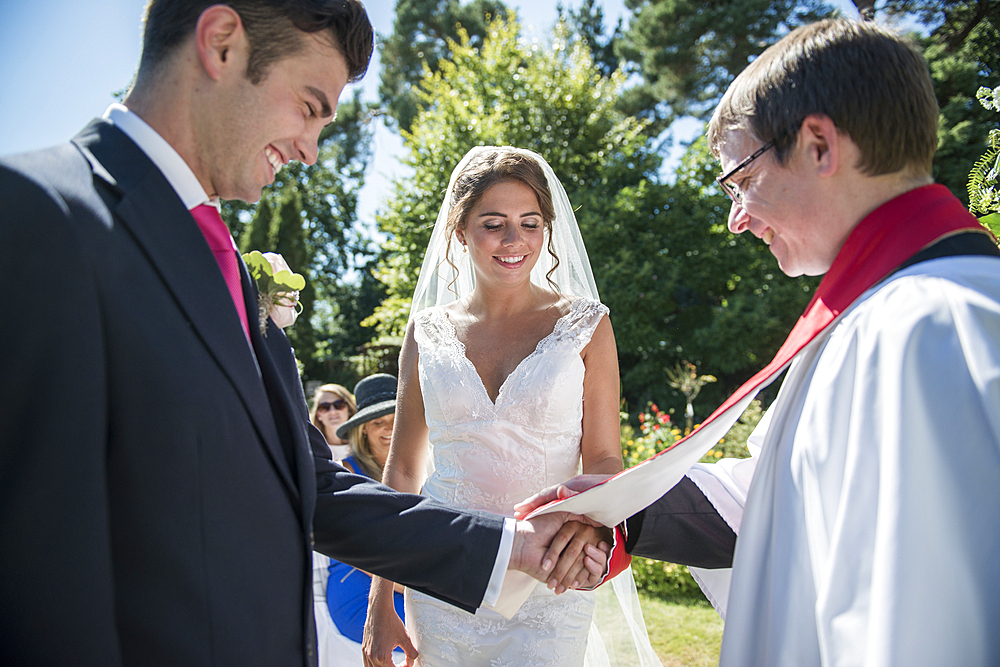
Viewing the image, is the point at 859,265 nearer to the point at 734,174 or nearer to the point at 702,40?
the point at 734,174

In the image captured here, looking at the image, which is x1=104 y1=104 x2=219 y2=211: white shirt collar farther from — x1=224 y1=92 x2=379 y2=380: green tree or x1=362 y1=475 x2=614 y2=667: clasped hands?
x1=224 y1=92 x2=379 y2=380: green tree

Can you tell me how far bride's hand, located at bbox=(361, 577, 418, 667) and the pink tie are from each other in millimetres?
1411

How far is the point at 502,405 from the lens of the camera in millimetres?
2730

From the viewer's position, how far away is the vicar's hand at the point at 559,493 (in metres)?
2.25

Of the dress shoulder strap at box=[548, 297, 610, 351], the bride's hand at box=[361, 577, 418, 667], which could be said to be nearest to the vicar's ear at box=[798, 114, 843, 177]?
the dress shoulder strap at box=[548, 297, 610, 351]

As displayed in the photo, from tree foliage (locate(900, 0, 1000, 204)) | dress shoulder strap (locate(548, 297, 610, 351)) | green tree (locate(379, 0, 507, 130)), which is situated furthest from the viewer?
green tree (locate(379, 0, 507, 130))

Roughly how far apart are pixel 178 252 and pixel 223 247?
0.33 metres

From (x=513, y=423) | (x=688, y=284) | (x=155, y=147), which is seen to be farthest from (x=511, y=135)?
(x=155, y=147)

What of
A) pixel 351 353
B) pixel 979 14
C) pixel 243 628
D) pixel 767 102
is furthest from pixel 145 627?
pixel 351 353

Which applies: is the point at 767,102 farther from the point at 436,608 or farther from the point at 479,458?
the point at 436,608

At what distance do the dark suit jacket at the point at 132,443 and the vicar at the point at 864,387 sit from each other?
1.01m

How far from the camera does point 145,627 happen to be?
49.4 inches

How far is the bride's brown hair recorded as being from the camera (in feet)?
9.50

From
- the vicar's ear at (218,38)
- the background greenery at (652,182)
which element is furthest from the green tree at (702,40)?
the vicar's ear at (218,38)
